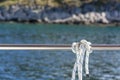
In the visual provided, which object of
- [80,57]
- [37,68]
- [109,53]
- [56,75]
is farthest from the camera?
[109,53]

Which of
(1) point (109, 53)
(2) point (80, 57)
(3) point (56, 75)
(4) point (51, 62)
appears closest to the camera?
(2) point (80, 57)

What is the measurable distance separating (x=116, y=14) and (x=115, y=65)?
520ft

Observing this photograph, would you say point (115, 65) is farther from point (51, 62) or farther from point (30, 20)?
point (30, 20)

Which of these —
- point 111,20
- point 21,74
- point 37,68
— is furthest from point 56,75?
point 111,20

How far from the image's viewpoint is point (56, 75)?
34.7 m

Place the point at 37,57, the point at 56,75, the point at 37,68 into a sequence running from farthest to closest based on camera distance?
the point at 37,57 → the point at 37,68 → the point at 56,75

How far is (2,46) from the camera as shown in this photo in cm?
1558

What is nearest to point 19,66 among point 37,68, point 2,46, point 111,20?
point 37,68

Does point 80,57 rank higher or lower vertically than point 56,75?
higher

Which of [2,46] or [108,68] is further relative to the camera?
[108,68]

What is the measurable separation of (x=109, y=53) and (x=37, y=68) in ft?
58.3

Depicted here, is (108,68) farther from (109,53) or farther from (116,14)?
(116,14)

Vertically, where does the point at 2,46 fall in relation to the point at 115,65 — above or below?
above

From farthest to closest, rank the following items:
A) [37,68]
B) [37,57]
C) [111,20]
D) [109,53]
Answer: [111,20]
[109,53]
[37,57]
[37,68]
